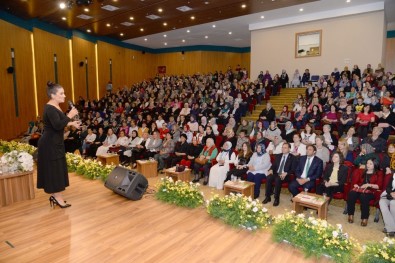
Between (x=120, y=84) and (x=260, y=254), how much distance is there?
18.0 m

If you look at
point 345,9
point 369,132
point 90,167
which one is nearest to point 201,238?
point 90,167

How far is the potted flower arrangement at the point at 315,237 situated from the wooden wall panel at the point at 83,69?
46.1 feet

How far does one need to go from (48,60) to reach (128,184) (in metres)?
10.9

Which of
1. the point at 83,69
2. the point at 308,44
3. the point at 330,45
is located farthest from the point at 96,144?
the point at 330,45

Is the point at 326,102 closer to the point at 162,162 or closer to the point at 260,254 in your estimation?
the point at 162,162

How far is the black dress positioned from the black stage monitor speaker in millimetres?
858

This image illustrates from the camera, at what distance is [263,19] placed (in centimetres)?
1370

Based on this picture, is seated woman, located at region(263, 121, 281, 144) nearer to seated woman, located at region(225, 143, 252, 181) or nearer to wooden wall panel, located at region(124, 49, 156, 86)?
seated woman, located at region(225, 143, 252, 181)

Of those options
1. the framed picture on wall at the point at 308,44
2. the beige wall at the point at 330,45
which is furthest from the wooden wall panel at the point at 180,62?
the framed picture on wall at the point at 308,44

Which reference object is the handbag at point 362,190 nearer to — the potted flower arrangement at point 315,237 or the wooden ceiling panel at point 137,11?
the potted flower arrangement at point 315,237

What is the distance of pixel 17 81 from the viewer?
1112 centimetres

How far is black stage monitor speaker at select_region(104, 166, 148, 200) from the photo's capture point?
13.9 ft

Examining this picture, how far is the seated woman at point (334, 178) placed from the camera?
4730 millimetres

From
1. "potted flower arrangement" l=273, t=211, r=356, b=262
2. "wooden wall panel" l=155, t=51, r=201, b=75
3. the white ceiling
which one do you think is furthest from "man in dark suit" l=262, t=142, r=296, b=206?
"wooden wall panel" l=155, t=51, r=201, b=75
